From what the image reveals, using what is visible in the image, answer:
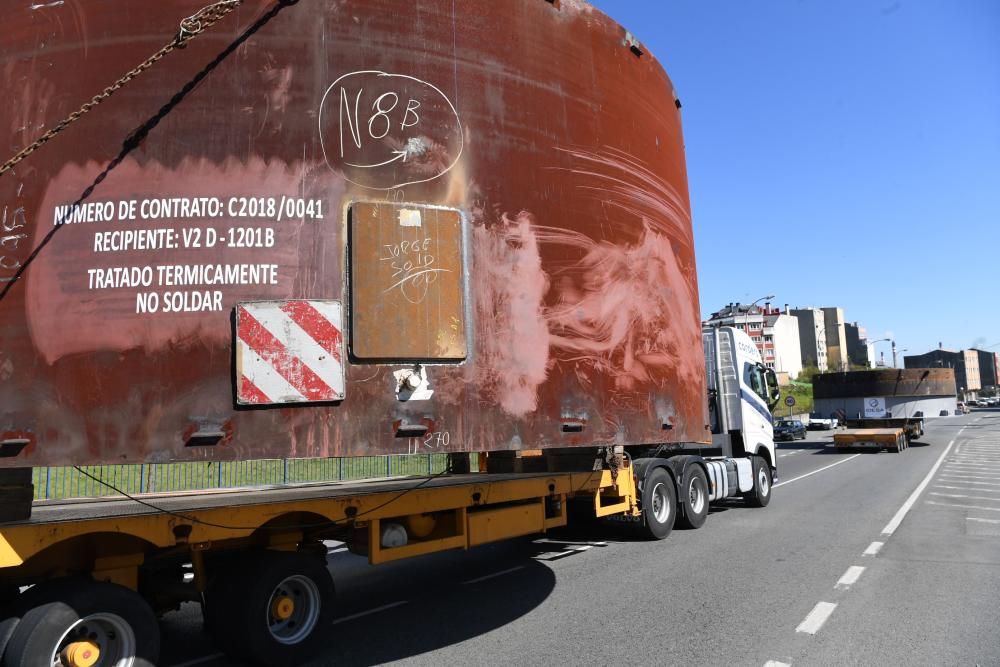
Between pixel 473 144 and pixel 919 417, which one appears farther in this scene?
pixel 919 417

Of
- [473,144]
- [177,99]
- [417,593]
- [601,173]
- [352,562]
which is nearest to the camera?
[177,99]

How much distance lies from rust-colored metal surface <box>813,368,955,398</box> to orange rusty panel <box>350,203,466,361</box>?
3072cm

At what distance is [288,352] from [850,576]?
6.67 meters

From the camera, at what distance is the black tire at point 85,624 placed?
3814 millimetres

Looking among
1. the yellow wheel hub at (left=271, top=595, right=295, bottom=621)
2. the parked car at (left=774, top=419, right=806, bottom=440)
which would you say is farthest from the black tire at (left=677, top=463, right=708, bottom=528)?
the parked car at (left=774, top=419, right=806, bottom=440)

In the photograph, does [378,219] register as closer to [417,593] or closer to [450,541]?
[450,541]

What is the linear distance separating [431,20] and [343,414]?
2.72m

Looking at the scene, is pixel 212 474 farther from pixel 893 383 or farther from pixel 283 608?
pixel 893 383

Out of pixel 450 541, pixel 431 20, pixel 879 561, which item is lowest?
pixel 879 561

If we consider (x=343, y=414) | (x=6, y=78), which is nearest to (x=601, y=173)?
(x=343, y=414)

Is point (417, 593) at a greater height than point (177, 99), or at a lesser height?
lesser

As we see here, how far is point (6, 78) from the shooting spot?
3979 mm

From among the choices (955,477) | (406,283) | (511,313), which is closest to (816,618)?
(511,313)

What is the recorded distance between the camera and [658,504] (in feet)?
32.5
